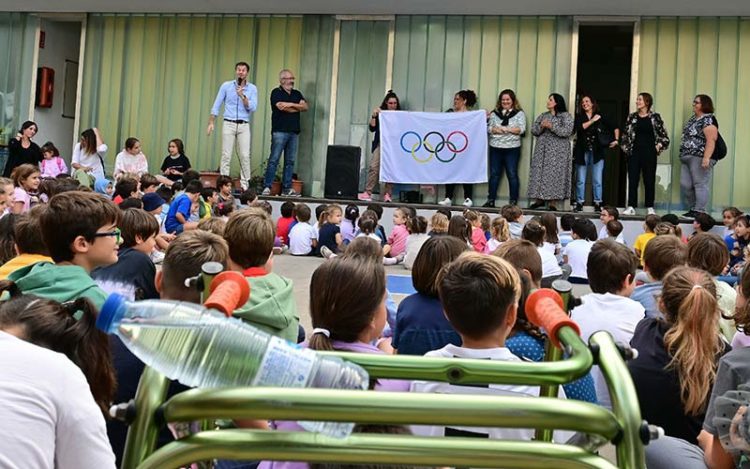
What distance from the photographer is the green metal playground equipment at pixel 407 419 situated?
1.03 m

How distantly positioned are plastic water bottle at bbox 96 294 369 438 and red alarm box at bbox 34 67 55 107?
15136 millimetres

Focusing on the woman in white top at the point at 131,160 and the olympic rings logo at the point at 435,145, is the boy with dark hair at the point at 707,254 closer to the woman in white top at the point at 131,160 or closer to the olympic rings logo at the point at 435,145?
the olympic rings logo at the point at 435,145

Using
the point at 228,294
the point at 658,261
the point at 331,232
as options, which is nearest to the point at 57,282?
the point at 228,294

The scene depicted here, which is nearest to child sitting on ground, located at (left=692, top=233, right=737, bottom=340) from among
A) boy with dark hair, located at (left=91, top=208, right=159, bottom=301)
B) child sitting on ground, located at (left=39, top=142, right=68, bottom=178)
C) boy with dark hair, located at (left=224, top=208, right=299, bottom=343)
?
boy with dark hair, located at (left=224, top=208, right=299, bottom=343)

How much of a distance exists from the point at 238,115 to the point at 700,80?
717cm

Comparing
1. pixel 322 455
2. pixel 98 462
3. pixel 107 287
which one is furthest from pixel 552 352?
pixel 107 287

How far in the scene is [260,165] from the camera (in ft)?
45.6

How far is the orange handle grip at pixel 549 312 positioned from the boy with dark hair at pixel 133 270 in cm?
240

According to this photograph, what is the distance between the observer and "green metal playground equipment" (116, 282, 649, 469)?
1.03 m

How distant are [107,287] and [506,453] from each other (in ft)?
9.90

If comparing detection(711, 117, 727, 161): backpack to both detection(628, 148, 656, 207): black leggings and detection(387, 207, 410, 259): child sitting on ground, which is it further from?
detection(387, 207, 410, 259): child sitting on ground

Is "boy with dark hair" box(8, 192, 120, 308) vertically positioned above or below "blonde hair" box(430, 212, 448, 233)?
below

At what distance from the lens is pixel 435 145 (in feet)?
41.2

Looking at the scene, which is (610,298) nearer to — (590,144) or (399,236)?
(399,236)
